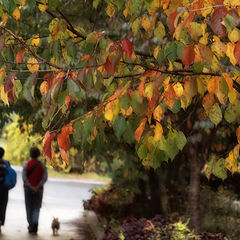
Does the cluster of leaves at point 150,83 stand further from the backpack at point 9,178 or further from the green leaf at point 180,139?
the backpack at point 9,178

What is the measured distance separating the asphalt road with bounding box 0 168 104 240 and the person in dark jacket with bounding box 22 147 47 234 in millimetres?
487

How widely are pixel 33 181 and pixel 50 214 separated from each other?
4411 millimetres

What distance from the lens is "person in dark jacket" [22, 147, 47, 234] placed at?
10758 mm

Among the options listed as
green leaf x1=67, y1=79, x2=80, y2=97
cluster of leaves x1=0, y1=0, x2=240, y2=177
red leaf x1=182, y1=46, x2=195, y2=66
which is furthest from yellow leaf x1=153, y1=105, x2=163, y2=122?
green leaf x1=67, y1=79, x2=80, y2=97

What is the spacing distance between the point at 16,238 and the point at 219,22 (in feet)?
27.5

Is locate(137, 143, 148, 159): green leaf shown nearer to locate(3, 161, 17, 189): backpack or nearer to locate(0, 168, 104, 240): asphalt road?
locate(3, 161, 17, 189): backpack

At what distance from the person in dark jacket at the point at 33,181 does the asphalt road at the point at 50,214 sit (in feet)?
1.60

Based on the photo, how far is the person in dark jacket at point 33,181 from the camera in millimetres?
10758

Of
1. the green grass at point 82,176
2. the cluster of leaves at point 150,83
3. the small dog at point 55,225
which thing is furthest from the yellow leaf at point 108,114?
the green grass at point 82,176

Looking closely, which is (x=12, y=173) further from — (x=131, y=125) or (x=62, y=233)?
(x=131, y=125)

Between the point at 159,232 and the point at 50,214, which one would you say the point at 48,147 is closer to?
the point at 159,232

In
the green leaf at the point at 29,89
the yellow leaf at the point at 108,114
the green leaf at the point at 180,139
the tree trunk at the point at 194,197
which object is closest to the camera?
the green leaf at the point at 29,89

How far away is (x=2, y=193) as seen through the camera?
1081 centimetres

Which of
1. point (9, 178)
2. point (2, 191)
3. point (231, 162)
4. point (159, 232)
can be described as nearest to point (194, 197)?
point (159, 232)
